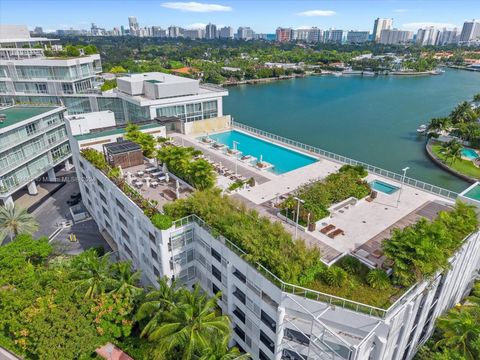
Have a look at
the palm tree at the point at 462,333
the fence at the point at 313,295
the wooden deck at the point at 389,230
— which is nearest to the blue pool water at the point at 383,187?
the wooden deck at the point at 389,230

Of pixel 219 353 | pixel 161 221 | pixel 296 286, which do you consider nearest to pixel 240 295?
pixel 219 353

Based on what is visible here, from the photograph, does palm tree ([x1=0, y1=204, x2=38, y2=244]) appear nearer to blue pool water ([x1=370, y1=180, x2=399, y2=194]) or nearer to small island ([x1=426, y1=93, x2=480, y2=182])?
blue pool water ([x1=370, y1=180, x2=399, y2=194])

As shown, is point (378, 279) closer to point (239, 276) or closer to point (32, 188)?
point (239, 276)

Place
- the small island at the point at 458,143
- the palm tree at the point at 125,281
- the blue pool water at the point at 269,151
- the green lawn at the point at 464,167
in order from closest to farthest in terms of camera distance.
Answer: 1. the palm tree at the point at 125,281
2. the blue pool water at the point at 269,151
3. the green lawn at the point at 464,167
4. the small island at the point at 458,143

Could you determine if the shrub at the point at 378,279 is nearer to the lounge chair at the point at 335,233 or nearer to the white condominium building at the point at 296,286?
the white condominium building at the point at 296,286

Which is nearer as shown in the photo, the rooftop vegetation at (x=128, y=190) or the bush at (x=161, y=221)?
the bush at (x=161, y=221)

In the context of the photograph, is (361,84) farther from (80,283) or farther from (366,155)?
(80,283)
